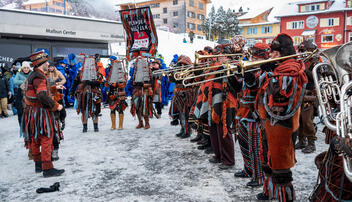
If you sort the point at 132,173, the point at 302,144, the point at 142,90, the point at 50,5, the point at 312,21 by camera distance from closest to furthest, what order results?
the point at 132,173 → the point at 302,144 → the point at 142,90 → the point at 50,5 → the point at 312,21

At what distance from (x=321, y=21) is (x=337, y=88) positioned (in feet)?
119

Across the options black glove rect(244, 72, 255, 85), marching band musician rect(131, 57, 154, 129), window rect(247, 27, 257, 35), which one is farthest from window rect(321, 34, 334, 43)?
black glove rect(244, 72, 255, 85)

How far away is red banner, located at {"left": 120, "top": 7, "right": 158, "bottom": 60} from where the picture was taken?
27.3 ft

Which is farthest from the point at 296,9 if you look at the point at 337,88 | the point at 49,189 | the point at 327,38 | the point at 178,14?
the point at 49,189

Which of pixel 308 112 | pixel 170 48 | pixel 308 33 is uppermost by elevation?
pixel 308 33

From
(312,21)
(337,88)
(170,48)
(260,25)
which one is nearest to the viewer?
(337,88)

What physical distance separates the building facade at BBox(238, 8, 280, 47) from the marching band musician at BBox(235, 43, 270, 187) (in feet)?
126

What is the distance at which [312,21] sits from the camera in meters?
33.7

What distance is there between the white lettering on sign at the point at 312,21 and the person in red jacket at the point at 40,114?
117 feet

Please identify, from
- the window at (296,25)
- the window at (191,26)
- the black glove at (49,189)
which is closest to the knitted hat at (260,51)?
the black glove at (49,189)

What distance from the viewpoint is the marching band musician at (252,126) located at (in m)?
3.36

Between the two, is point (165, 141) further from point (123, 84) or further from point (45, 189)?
point (45, 189)

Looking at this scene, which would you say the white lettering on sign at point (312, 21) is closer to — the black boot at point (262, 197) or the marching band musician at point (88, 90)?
the marching band musician at point (88, 90)

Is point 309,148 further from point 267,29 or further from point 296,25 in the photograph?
point 267,29
